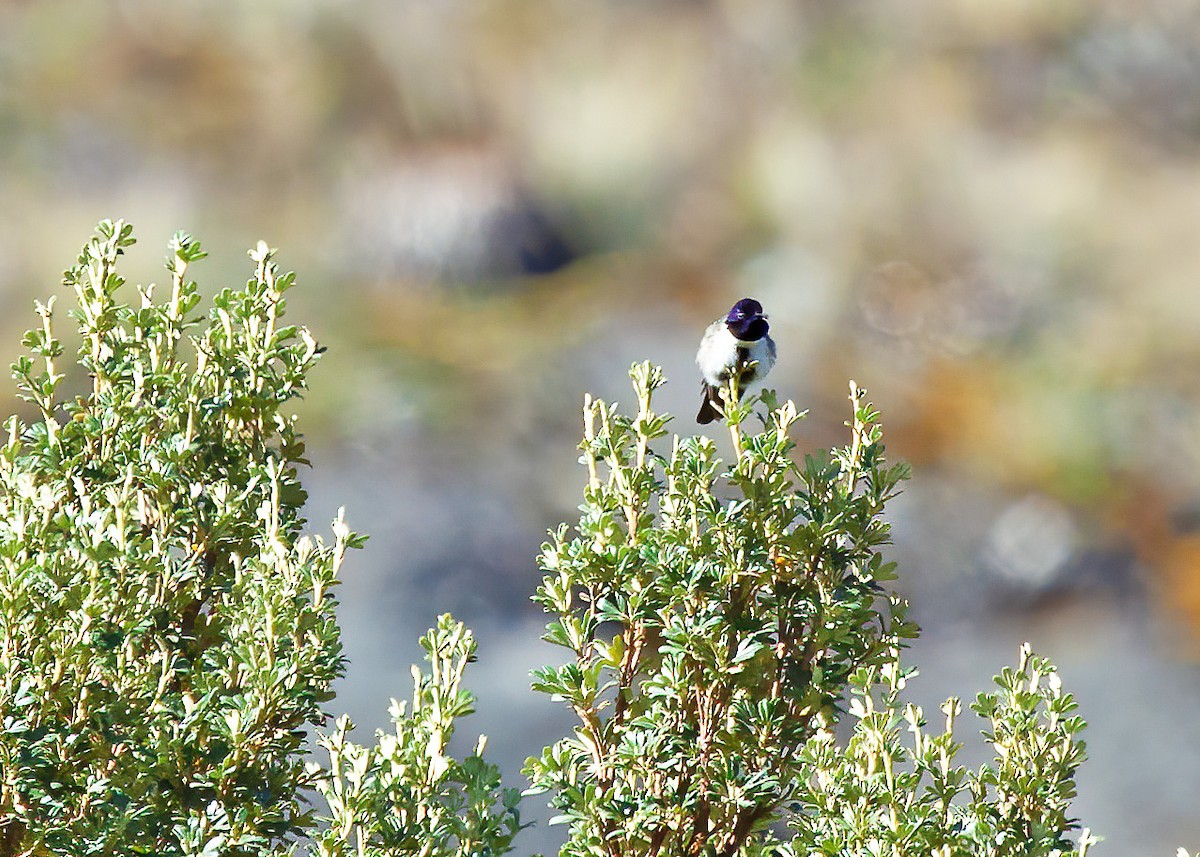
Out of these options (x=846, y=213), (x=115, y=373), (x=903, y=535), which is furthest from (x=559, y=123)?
(x=115, y=373)

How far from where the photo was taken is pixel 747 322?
289 inches

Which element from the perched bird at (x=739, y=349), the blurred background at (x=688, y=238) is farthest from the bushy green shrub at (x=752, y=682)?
the blurred background at (x=688, y=238)

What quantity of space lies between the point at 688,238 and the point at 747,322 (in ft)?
60.6

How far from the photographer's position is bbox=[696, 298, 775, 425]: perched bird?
23.6ft

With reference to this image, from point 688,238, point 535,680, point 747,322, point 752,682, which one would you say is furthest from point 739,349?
point 688,238

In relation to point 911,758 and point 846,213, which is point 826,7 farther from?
point 911,758

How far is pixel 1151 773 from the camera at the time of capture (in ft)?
49.5

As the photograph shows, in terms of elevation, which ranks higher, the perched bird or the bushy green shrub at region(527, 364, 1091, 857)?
the perched bird

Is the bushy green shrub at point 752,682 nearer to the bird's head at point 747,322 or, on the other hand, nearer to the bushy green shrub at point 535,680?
the bushy green shrub at point 535,680

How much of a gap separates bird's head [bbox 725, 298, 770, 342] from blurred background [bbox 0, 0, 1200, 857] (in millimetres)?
10208

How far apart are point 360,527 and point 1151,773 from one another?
871 centimetres

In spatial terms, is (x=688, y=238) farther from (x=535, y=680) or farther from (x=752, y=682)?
(x=535, y=680)

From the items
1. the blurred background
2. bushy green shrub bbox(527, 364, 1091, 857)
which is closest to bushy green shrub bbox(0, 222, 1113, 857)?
bushy green shrub bbox(527, 364, 1091, 857)

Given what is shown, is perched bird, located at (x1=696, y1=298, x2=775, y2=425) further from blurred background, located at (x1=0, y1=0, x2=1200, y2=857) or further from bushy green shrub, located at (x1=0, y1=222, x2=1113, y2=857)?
blurred background, located at (x1=0, y1=0, x2=1200, y2=857)
